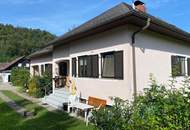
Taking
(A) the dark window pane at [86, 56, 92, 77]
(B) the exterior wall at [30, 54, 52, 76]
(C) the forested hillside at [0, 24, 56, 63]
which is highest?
(C) the forested hillside at [0, 24, 56, 63]

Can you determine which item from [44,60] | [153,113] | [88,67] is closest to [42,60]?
[44,60]

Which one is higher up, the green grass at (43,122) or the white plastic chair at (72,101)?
the white plastic chair at (72,101)

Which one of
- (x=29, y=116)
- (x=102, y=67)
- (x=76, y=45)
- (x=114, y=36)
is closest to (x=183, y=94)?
(x=114, y=36)

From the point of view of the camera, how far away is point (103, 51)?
548 inches

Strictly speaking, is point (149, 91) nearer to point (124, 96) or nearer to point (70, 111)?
point (124, 96)

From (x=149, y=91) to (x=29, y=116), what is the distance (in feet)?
30.7

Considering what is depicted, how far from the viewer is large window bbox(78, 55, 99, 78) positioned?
1477 cm

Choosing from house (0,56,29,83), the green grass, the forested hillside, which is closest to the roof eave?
the green grass

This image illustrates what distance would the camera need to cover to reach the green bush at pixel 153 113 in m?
4.84

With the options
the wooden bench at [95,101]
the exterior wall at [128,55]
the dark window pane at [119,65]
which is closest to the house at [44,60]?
the exterior wall at [128,55]

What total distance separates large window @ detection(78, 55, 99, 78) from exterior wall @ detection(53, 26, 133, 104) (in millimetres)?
268

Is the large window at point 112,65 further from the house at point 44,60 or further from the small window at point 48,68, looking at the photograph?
the small window at point 48,68

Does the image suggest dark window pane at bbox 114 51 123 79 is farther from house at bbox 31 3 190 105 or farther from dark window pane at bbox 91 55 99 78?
dark window pane at bbox 91 55 99 78

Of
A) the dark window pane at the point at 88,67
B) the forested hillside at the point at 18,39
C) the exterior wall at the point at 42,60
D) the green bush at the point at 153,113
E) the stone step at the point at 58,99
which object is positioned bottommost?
the stone step at the point at 58,99
